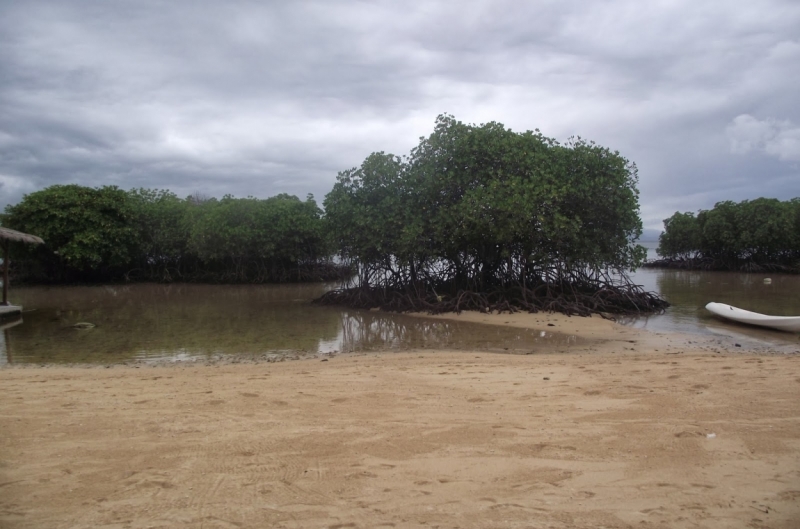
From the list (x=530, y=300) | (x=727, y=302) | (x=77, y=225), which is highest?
(x=77, y=225)

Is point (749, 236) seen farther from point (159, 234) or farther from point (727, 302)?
point (159, 234)

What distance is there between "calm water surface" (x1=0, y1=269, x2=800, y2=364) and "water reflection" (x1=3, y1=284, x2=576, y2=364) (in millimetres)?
20

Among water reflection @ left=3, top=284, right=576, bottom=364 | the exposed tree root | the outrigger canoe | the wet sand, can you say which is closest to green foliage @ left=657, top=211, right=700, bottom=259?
the exposed tree root

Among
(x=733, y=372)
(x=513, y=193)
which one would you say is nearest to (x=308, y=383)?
(x=733, y=372)

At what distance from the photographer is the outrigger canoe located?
35.9 feet

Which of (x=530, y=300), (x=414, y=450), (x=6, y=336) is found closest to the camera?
(x=414, y=450)

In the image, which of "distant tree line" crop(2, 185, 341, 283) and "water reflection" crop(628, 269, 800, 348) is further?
"distant tree line" crop(2, 185, 341, 283)

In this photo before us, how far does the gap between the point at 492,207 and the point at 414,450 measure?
33.8 ft

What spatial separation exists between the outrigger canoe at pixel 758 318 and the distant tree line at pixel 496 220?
2.16m

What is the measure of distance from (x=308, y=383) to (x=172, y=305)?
13663 mm

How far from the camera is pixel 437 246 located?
15570 mm

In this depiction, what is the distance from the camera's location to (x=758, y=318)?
1170 centimetres

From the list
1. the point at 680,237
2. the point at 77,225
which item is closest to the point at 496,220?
the point at 77,225

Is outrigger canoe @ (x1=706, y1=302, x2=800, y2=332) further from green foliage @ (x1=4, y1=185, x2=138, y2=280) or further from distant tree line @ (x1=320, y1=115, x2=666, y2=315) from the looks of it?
green foliage @ (x1=4, y1=185, x2=138, y2=280)
